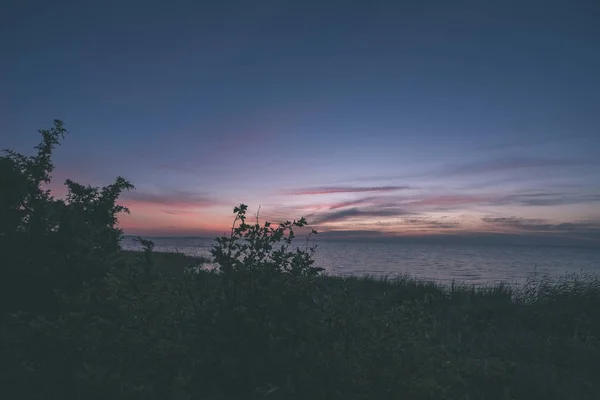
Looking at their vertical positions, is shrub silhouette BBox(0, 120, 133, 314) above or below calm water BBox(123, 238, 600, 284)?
above

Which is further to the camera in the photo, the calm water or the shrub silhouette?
the calm water

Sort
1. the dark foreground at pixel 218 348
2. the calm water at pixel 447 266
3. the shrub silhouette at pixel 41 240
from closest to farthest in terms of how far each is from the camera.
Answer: the dark foreground at pixel 218 348
the shrub silhouette at pixel 41 240
the calm water at pixel 447 266

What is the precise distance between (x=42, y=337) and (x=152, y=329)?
3.87 feet

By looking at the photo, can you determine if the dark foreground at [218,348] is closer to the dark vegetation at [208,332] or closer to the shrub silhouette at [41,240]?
the dark vegetation at [208,332]

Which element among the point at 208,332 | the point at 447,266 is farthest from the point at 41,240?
the point at 447,266

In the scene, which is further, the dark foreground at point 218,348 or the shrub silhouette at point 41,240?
the shrub silhouette at point 41,240

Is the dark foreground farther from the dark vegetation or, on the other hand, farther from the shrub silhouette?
the shrub silhouette

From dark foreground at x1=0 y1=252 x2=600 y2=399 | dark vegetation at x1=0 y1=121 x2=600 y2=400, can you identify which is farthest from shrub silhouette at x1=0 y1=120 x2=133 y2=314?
dark foreground at x1=0 y1=252 x2=600 y2=399

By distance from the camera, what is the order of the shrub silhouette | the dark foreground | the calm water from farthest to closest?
the calm water < the shrub silhouette < the dark foreground

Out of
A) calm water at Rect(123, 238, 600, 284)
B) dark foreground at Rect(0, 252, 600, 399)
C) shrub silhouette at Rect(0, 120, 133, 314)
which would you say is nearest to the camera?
dark foreground at Rect(0, 252, 600, 399)

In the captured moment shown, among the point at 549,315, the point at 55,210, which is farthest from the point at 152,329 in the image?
the point at 549,315

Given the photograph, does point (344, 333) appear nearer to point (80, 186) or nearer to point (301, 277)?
point (301, 277)

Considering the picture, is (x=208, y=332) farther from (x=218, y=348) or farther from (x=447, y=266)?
(x=447, y=266)

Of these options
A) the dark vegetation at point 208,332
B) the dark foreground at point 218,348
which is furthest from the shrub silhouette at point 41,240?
the dark foreground at point 218,348
